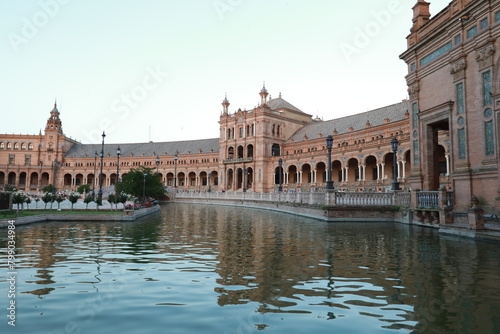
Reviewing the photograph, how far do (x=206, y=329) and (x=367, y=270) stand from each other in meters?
5.22

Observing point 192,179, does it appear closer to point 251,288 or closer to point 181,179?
point 181,179

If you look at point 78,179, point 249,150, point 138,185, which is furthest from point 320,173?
point 78,179

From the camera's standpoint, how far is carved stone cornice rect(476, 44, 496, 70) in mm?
16797

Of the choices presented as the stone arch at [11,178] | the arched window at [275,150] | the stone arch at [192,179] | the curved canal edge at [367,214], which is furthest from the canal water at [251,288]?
the stone arch at [11,178]

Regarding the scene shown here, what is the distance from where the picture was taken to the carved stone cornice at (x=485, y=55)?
661 inches

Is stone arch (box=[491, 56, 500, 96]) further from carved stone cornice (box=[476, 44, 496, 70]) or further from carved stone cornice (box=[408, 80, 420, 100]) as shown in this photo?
carved stone cornice (box=[408, 80, 420, 100])

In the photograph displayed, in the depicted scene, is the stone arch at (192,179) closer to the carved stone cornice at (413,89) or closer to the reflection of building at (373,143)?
the reflection of building at (373,143)

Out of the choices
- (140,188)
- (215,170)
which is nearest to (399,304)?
(140,188)

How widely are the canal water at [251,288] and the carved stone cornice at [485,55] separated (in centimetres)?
962

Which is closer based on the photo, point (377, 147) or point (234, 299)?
point (234, 299)

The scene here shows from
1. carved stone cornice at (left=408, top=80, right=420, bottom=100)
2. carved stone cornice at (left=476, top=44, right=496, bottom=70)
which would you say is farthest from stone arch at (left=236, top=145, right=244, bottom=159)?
carved stone cornice at (left=476, top=44, right=496, bottom=70)

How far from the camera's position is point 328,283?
7.49 metres

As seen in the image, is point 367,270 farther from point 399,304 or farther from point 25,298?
point 25,298

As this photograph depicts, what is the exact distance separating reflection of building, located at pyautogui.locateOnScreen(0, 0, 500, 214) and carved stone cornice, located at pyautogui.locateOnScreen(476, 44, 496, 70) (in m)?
0.05
